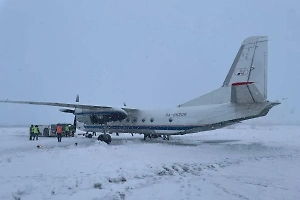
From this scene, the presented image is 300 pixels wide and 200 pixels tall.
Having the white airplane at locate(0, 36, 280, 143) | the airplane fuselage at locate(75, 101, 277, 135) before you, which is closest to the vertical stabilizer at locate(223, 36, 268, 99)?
the white airplane at locate(0, 36, 280, 143)

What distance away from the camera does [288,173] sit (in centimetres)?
858

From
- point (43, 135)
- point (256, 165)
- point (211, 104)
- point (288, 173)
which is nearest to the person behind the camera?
point (288, 173)

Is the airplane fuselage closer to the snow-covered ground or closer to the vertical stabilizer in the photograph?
the vertical stabilizer

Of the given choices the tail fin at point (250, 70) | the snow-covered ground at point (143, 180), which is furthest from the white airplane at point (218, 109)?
the snow-covered ground at point (143, 180)

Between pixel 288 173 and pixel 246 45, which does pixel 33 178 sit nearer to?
pixel 288 173

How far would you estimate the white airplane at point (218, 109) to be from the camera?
14117 mm

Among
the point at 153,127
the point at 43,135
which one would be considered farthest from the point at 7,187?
the point at 43,135

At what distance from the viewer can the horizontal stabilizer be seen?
41.4 feet

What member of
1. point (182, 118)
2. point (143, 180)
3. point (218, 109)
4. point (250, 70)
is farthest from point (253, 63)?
point (143, 180)

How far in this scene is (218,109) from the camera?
16391mm

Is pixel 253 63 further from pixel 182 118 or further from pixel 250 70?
pixel 182 118

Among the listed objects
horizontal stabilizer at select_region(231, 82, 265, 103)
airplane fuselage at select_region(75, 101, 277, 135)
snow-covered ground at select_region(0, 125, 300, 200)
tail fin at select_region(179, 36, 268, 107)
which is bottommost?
snow-covered ground at select_region(0, 125, 300, 200)

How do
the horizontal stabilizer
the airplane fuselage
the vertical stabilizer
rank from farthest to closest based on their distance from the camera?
the airplane fuselage → the vertical stabilizer → the horizontal stabilizer

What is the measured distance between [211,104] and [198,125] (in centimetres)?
161
